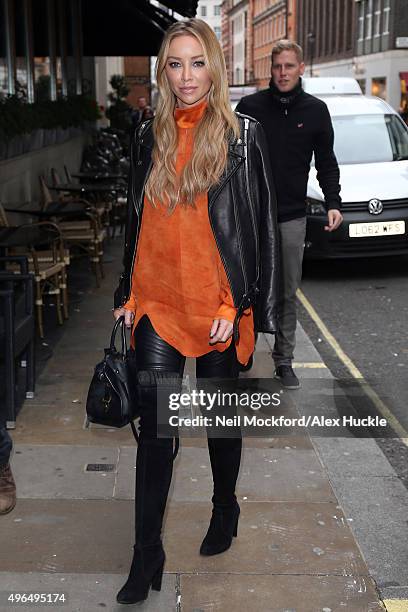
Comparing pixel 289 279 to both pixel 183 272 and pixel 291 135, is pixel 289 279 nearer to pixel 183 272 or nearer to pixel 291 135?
pixel 291 135

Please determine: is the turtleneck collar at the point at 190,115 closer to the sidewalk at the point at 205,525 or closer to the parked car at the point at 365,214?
the sidewalk at the point at 205,525

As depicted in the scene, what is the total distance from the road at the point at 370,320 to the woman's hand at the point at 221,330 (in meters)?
1.81

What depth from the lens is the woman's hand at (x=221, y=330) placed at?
315cm

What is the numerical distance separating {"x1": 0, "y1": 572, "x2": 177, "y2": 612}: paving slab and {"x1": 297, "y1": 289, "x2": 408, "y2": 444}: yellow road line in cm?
226

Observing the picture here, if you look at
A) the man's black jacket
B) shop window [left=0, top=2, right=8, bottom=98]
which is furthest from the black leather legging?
shop window [left=0, top=2, right=8, bottom=98]

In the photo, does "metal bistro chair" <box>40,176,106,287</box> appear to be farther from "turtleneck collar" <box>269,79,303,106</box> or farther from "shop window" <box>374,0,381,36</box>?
"shop window" <box>374,0,381,36</box>

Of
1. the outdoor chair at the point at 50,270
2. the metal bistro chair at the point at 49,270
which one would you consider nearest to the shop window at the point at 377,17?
the outdoor chair at the point at 50,270

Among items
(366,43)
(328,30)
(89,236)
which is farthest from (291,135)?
(328,30)

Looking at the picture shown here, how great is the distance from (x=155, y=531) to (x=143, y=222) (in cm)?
108

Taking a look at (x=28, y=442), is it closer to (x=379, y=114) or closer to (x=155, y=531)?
(x=155, y=531)

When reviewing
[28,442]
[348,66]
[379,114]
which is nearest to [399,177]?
[379,114]

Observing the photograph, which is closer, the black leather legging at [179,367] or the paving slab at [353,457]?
the black leather legging at [179,367]

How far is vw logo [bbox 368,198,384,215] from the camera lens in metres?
9.78

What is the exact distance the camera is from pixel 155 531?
319 cm
